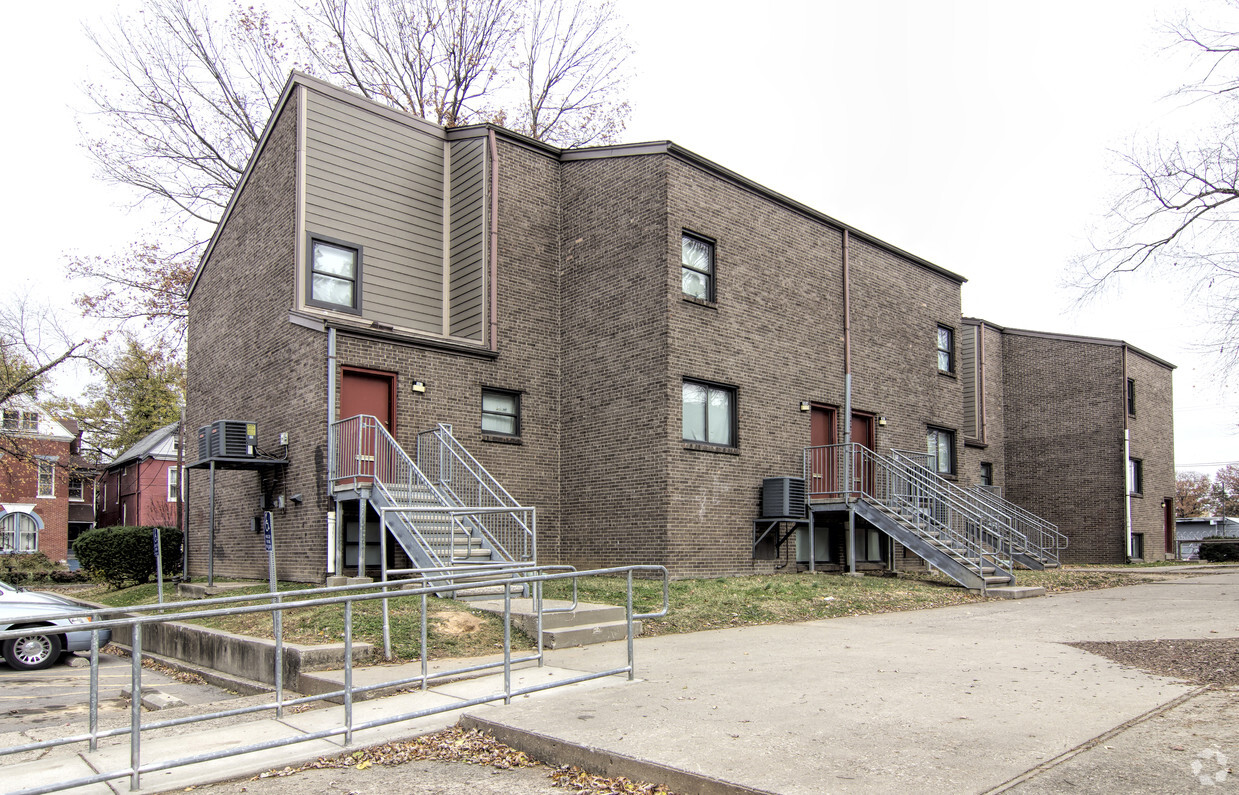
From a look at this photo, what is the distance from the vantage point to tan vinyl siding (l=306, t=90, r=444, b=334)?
627 inches

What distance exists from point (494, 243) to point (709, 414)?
198 inches

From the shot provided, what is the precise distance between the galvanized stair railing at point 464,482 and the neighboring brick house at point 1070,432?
57.2ft

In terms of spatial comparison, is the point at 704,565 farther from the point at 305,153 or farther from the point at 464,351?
the point at 305,153

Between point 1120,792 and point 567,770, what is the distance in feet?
9.49

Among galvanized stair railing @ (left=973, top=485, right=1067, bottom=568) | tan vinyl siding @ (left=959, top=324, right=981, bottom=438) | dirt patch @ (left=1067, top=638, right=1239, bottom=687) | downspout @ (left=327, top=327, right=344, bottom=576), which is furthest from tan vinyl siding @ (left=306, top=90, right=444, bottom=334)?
tan vinyl siding @ (left=959, top=324, right=981, bottom=438)

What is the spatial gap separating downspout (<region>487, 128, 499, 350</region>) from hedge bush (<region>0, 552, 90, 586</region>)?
674 inches

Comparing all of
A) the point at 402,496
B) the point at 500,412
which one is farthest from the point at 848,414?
the point at 402,496

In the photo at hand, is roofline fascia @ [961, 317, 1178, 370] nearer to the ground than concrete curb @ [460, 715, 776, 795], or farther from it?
farther from it

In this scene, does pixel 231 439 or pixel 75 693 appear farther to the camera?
pixel 231 439

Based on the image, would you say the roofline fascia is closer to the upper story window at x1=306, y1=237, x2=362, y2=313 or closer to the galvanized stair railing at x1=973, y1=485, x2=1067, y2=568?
the galvanized stair railing at x1=973, y1=485, x2=1067, y2=568

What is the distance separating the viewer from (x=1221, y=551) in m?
33.4

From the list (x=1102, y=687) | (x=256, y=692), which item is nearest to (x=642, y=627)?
(x=256, y=692)

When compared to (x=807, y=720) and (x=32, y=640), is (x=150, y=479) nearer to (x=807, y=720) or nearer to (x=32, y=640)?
(x=32, y=640)

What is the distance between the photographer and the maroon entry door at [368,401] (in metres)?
13.9
